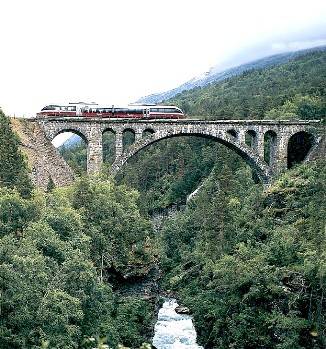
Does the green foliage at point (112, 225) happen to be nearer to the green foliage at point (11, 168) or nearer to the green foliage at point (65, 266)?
the green foliage at point (65, 266)

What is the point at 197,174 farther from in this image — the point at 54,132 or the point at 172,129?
the point at 54,132

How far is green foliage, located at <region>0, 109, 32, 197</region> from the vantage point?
35531 mm

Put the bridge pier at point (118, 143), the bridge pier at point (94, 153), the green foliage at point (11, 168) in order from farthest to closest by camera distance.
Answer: the bridge pier at point (118, 143), the bridge pier at point (94, 153), the green foliage at point (11, 168)

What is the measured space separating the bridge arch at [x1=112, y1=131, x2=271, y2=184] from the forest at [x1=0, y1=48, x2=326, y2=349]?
190 centimetres

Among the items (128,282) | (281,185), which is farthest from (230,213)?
(128,282)

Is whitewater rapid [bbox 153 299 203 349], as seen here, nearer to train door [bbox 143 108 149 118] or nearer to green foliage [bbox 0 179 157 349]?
green foliage [bbox 0 179 157 349]

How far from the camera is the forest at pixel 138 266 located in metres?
22.9

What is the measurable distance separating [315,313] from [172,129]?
29.0 metres

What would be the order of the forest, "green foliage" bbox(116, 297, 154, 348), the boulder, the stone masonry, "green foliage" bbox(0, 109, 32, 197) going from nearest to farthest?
the forest < "green foliage" bbox(116, 297, 154, 348) < "green foliage" bbox(0, 109, 32, 197) < the boulder < the stone masonry

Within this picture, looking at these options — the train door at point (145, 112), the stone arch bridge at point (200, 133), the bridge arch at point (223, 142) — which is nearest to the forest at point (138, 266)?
the bridge arch at point (223, 142)

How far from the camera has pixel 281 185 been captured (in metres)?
48.7

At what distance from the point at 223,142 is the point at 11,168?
2720cm

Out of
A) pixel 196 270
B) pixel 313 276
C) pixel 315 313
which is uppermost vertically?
pixel 313 276

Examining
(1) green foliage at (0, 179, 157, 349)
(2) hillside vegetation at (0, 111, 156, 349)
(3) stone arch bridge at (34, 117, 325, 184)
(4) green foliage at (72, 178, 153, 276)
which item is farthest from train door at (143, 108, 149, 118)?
(1) green foliage at (0, 179, 157, 349)
